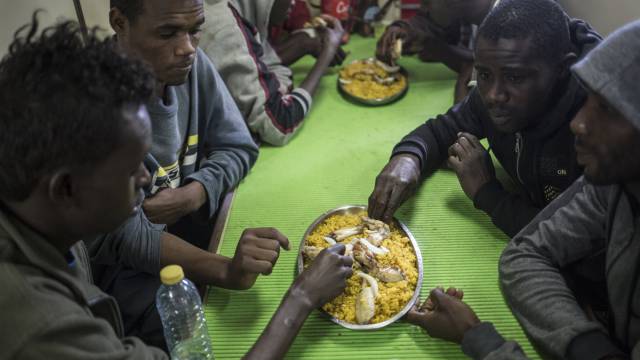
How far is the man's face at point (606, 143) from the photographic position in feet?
2.99

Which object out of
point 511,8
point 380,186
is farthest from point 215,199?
point 511,8

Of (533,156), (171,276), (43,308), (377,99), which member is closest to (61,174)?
(43,308)

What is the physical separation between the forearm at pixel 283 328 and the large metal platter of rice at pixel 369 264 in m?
0.11

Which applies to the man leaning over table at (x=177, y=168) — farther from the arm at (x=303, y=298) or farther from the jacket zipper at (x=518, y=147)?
the jacket zipper at (x=518, y=147)

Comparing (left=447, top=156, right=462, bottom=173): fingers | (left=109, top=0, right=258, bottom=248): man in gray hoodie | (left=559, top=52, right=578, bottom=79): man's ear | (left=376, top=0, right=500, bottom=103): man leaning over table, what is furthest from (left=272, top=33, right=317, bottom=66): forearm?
(left=559, top=52, right=578, bottom=79): man's ear

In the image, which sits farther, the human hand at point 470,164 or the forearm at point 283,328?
the human hand at point 470,164

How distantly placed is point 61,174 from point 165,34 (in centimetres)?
80

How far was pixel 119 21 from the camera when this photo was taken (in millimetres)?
1428

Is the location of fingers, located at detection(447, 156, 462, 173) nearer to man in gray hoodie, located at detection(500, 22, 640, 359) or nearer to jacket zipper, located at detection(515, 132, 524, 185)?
jacket zipper, located at detection(515, 132, 524, 185)

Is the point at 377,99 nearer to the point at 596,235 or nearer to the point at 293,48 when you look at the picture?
the point at 293,48

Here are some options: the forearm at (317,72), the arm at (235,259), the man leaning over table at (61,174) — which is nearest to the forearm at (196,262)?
the arm at (235,259)

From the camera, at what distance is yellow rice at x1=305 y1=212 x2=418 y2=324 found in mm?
1237

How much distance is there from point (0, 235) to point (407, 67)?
2.28 meters

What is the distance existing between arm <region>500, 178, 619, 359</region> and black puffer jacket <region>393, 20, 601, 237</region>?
195mm
